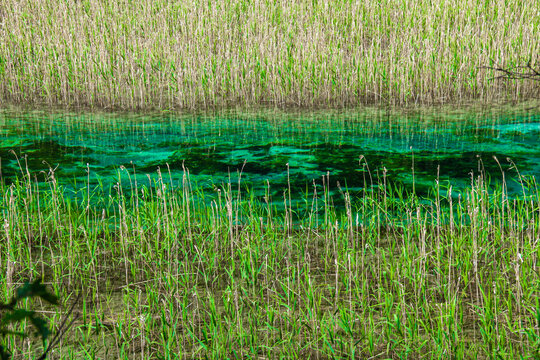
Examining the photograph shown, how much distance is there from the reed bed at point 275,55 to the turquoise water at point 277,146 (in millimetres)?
532

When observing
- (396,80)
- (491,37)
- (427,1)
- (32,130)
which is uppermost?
(427,1)

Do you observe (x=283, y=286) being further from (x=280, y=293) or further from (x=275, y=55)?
(x=275, y=55)

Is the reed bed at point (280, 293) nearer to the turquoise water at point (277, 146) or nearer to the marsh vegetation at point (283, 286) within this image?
the marsh vegetation at point (283, 286)

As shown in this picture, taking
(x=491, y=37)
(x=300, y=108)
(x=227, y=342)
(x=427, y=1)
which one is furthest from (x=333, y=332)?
(x=427, y=1)

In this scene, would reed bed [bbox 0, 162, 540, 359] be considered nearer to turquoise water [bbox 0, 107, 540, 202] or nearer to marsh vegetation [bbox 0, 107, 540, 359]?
marsh vegetation [bbox 0, 107, 540, 359]

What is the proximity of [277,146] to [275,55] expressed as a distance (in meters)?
2.30

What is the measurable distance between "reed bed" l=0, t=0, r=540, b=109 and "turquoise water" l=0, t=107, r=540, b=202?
1.74 ft

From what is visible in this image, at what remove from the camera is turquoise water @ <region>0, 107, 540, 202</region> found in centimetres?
505

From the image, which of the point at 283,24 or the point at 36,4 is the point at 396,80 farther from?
the point at 36,4

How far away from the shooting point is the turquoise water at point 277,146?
505cm

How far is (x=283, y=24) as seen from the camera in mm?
8969

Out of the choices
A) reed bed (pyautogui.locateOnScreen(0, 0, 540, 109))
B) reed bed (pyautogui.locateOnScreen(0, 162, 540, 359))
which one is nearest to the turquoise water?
reed bed (pyautogui.locateOnScreen(0, 0, 540, 109))

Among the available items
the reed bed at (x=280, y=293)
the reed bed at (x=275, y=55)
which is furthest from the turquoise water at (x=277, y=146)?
the reed bed at (x=280, y=293)

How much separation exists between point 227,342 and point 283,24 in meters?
7.08
